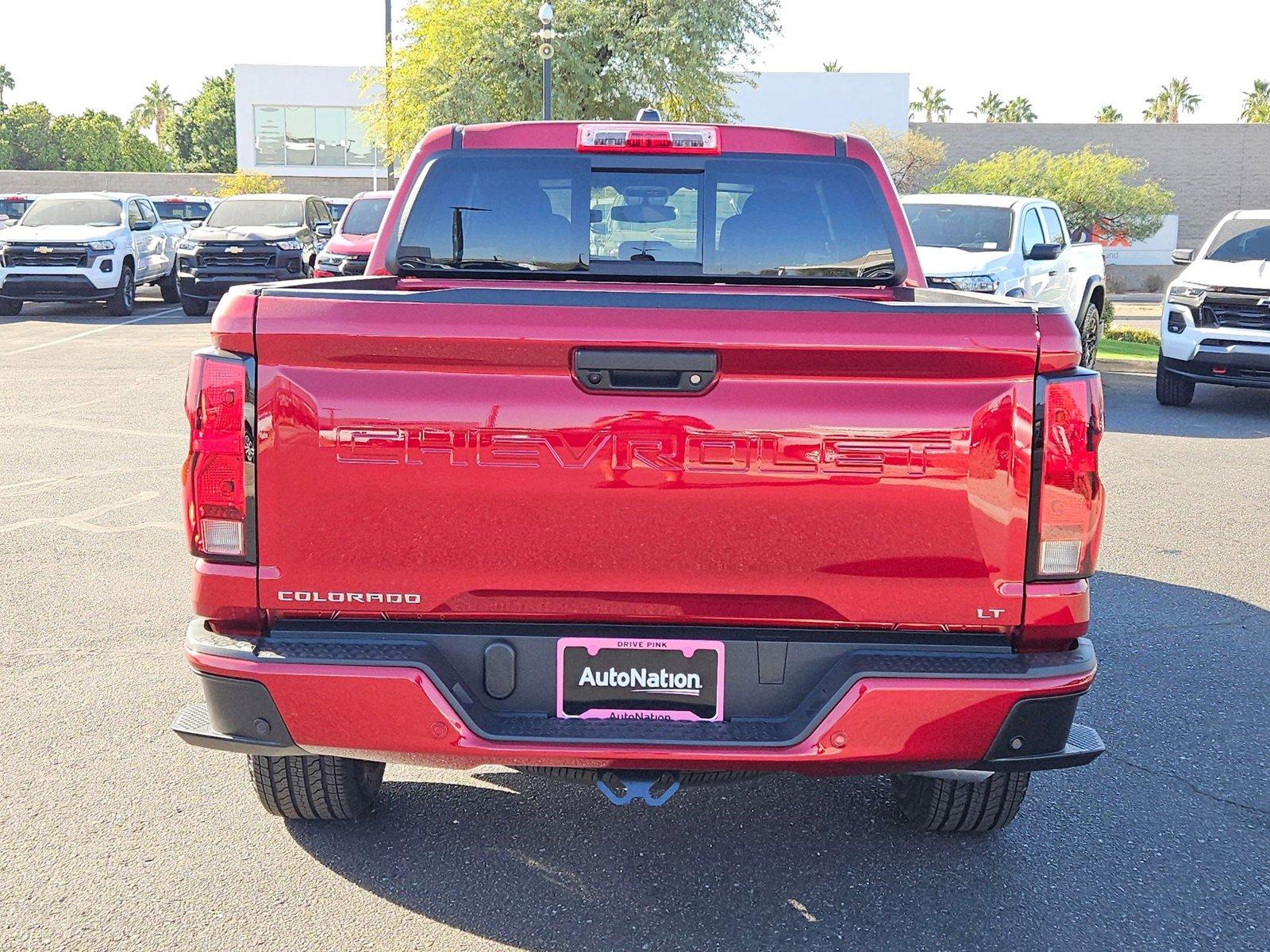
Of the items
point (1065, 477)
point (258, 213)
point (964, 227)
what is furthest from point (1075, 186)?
point (1065, 477)

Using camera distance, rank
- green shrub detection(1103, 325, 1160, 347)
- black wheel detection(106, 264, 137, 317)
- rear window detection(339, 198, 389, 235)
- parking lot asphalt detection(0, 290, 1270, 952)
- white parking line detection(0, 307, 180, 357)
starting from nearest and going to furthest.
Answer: parking lot asphalt detection(0, 290, 1270, 952) < white parking line detection(0, 307, 180, 357) < rear window detection(339, 198, 389, 235) < black wheel detection(106, 264, 137, 317) < green shrub detection(1103, 325, 1160, 347)

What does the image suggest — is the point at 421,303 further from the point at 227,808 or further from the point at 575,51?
the point at 575,51

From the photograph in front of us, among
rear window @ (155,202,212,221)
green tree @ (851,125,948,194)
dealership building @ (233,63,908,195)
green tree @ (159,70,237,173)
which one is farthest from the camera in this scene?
green tree @ (159,70,237,173)

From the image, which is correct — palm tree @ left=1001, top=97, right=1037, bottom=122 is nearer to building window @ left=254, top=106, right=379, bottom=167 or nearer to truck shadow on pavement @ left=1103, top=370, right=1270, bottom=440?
building window @ left=254, top=106, right=379, bottom=167

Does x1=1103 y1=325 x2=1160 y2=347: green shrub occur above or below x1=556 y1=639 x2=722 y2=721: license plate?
below

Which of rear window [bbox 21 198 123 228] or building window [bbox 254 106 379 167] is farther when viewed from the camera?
building window [bbox 254 106 379 167]

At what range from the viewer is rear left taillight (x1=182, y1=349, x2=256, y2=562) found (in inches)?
117

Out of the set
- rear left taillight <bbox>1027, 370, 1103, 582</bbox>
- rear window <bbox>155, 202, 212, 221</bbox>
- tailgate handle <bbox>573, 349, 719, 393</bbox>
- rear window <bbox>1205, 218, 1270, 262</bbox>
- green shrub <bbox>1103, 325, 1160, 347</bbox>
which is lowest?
green shrub <bbox>1103, 325, 1160, 347</bbox>

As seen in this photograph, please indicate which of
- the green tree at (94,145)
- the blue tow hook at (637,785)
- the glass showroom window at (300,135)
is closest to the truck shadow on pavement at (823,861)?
the blue tow hook at (637,785)

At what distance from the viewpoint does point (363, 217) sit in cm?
1906

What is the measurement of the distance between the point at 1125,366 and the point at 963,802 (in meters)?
15.5

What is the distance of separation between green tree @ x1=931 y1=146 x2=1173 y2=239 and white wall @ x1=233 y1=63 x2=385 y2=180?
28.3 m

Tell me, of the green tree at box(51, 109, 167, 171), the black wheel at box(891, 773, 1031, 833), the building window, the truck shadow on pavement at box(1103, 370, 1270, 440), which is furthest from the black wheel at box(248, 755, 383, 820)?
the green tree at box(51, 109, 167, 171)

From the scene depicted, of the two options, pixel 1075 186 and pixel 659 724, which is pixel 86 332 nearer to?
pixel 659 724
